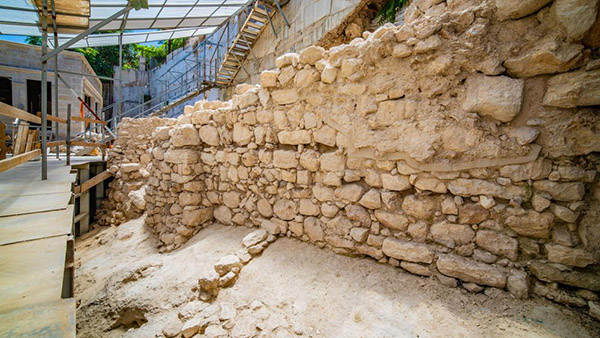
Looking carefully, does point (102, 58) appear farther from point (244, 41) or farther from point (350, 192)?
point (350, 192)

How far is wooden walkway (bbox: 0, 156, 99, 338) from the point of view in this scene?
1085 millimetres

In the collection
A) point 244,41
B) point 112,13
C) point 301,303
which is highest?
point 244,41

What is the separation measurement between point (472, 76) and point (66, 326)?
9.88ft

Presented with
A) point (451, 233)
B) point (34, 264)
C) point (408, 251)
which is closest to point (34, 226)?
point (34, 264)

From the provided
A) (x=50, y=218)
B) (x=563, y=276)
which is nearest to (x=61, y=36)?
(x=50, y=218)

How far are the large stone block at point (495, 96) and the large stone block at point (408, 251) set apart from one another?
1236 mm

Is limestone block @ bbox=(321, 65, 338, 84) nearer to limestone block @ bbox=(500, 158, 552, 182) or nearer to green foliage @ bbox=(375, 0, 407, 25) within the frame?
limestone block @ bbox=(500, 158, 552, 182)

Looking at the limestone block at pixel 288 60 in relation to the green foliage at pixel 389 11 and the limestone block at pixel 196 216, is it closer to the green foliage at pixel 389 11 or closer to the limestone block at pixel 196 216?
the limestone block at pixel 196 216

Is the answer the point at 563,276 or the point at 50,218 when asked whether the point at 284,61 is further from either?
the point at 563,276

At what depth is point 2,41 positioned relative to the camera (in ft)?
36.4

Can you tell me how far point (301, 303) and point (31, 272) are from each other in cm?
182

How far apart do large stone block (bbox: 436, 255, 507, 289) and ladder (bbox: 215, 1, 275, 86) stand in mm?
9453

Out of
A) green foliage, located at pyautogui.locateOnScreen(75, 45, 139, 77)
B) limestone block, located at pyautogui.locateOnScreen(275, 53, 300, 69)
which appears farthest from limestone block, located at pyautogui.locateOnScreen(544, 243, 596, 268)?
green foliage, located at pyautogui.locateOnScreen(75, 45, 139, 77)

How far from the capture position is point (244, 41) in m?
10.2
